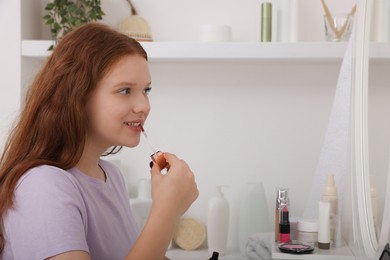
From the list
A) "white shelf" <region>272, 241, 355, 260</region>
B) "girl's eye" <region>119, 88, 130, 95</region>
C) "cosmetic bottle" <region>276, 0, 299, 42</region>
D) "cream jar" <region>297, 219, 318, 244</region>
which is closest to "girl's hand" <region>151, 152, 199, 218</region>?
"girl's eye" <region>119, 88, 130, 95</region>

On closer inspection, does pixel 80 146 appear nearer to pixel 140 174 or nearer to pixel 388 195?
pixel 388 195

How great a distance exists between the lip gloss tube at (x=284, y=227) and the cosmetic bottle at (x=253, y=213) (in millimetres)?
392

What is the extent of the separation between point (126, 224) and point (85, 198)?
16 centimetres

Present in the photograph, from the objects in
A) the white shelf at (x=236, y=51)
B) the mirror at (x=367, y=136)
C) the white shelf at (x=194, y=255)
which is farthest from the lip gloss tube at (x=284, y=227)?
the white shelf at (x=236, y=51)

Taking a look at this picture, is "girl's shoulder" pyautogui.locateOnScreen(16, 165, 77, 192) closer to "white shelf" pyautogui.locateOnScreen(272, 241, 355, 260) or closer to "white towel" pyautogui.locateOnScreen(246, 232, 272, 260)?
"white shelf" pyautogui.locateOnScreen(272, 241, 355, 260)

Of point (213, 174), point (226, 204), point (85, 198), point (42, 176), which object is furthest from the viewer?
point (213, 174)

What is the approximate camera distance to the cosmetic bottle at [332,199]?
1.74 m

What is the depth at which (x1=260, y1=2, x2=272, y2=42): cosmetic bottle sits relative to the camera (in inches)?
83.1

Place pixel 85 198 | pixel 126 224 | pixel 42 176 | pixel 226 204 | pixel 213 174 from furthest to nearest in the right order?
pixel 213 174, pixel 226 204, pixel 126 224, pixel 85 198, pixel 42 176

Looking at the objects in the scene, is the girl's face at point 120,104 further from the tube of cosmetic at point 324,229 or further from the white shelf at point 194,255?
the white shelf at point 194,255

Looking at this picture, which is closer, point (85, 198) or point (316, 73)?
point (85, 198)

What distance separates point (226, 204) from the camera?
2.17 m

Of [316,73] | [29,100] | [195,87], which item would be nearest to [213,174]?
[195,87]

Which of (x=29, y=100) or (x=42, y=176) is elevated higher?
(x=29, y=100)
